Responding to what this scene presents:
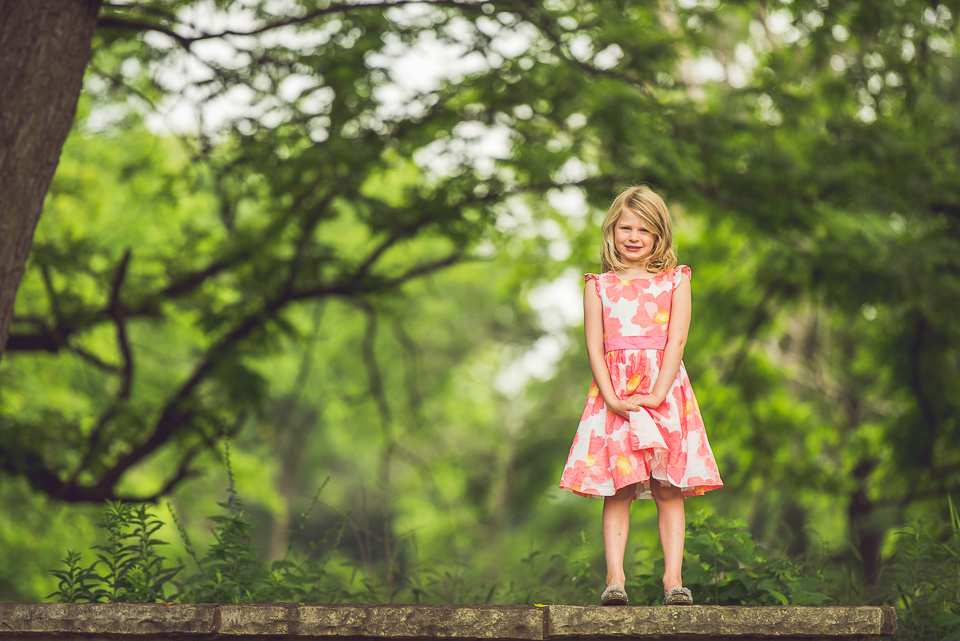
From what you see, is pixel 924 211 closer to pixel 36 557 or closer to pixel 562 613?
pixel 562 613

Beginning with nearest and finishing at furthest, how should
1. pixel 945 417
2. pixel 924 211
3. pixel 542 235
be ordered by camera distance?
pixel 924 211 < pixel 945 417 < pixel 542 235

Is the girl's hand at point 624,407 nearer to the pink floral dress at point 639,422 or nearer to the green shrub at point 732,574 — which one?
the pink floral dress at point 639,422

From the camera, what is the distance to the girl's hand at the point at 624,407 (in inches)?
131

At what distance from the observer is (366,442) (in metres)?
26.7

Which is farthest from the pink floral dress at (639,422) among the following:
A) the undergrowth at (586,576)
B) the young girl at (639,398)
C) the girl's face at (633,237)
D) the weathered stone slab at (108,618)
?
the weathered stone slab at (108,618)

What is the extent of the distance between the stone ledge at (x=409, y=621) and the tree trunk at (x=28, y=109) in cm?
160

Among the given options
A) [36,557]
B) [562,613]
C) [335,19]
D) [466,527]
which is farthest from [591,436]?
[466,527]

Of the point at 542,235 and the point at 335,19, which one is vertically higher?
the point at 335,19

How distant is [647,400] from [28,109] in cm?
302

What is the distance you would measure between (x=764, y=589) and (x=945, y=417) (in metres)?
5.99

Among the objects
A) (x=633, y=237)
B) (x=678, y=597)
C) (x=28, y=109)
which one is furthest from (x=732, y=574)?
(x=28, y=109)

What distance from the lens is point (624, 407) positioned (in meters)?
3.33

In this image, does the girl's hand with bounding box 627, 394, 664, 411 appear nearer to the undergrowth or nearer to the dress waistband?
the dress waistband

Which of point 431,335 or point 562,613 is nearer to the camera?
point 562,613
